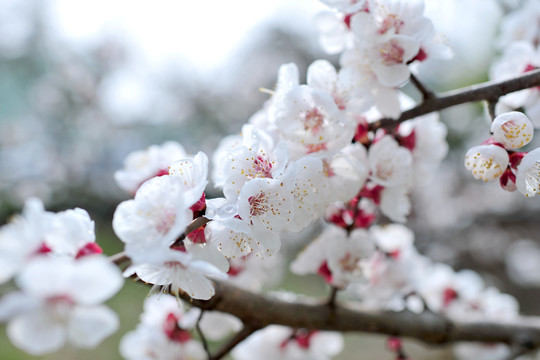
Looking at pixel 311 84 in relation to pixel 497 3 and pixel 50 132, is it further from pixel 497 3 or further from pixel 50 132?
pixel 50 132

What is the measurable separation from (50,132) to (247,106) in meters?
2.20

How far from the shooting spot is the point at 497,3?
104 inches

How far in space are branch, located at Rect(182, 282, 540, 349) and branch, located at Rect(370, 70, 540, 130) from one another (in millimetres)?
444

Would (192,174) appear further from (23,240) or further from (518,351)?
(518,351)

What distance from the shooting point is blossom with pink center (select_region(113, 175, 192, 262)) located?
0.59 m

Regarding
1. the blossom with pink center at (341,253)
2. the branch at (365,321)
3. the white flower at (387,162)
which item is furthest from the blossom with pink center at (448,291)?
the white flower at (387,162)

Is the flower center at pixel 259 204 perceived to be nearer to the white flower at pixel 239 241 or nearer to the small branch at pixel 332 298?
the white flower at pixel 239 241

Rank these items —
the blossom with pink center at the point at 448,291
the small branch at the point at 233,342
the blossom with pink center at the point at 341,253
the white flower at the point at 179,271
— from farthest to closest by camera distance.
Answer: the blossom with pink center at the point at 448,291
the blossom with pink center at the point at 341,253
the small branch at the point at 233,342
the white flower at the point at 179,271

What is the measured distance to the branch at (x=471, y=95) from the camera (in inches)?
32.5

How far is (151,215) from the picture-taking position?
61cm

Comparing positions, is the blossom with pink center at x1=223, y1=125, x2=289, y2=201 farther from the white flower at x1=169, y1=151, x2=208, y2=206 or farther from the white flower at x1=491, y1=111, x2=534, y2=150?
the white flower at x1=491, y1=111, x2=534, y2=150

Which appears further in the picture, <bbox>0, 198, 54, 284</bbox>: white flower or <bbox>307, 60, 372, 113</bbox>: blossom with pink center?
<bbox>307, 60, 372, 113</bbox>: blossom with pink center

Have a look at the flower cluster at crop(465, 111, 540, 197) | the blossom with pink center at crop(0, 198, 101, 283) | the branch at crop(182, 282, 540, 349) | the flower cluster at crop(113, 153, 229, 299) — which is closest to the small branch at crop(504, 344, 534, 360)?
the branch at crop(182, 282, 540, 349)

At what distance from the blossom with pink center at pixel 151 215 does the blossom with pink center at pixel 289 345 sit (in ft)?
2.43
